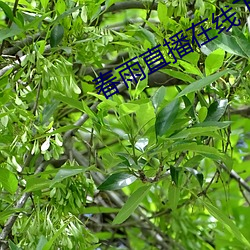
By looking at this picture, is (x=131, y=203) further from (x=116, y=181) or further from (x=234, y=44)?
(x=234, y=44)

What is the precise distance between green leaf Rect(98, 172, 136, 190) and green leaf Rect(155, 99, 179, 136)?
8 cm

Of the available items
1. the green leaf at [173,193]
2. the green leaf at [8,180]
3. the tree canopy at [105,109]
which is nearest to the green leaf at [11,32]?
the tree canopy at [105,109]

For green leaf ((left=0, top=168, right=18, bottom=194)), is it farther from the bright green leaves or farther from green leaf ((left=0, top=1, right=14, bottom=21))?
the bright green leaves

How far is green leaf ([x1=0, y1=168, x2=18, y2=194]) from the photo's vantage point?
2.55 feet

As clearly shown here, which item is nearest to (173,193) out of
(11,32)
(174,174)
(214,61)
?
(174,174)

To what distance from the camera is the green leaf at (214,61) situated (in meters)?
0.83

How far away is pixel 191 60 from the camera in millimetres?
836

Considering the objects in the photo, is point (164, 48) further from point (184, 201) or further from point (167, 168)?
point (184, 201)

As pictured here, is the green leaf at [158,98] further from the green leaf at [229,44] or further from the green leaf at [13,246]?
the green leaf at [13,246]

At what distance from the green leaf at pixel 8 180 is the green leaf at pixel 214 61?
0.28 metres

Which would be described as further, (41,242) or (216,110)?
(216,110)

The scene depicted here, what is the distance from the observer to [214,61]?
0.83 meters

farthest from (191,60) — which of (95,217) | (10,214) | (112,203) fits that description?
(95,217)

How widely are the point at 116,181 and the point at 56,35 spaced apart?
0.20 metres
